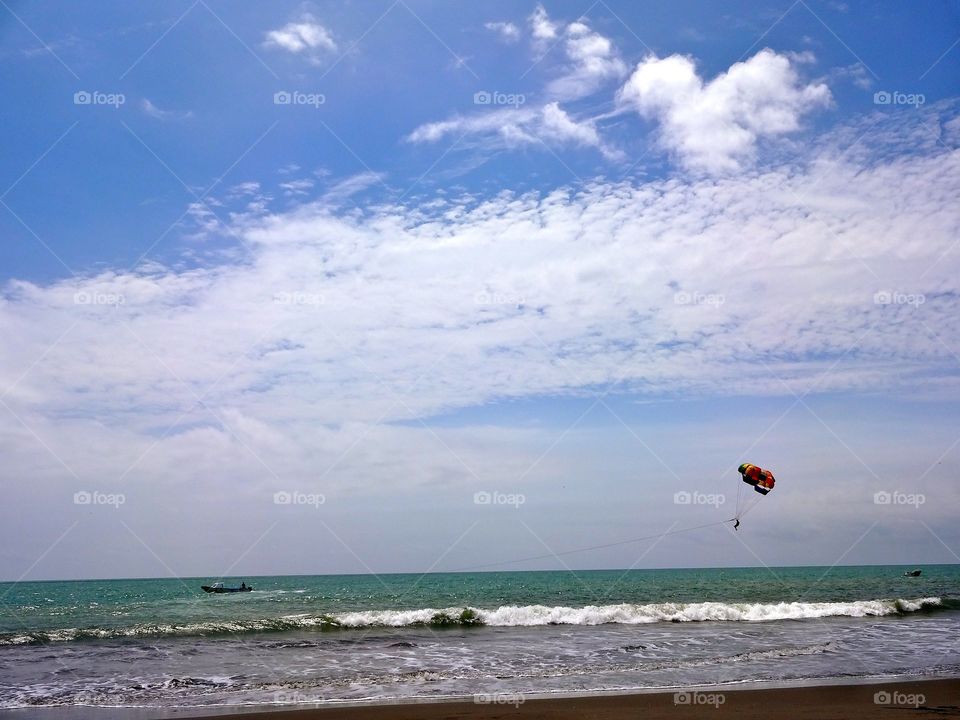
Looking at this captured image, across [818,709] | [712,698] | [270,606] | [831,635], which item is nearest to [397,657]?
[712,698]

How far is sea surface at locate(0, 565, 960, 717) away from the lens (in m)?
13.2

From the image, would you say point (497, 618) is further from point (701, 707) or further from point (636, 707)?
point (701, 707)


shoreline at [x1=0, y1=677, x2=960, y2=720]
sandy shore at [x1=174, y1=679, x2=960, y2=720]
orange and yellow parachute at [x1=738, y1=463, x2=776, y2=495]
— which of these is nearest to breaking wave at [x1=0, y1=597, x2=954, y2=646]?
orange and yellow parachute at [x1=738, y1=463, x2=776, y2=495]

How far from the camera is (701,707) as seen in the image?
11000 millimetres

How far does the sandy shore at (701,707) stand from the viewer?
34.5ft

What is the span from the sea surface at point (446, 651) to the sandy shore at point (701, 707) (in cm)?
79

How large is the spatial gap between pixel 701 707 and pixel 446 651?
27.4ft

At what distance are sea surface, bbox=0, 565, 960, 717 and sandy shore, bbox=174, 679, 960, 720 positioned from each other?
0.79 metres

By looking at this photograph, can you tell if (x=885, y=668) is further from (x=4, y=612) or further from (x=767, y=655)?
A: (x=4, y=612)

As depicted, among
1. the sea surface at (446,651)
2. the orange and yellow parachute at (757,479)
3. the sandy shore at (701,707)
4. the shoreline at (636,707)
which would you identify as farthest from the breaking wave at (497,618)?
the sandy shore at (701,707)

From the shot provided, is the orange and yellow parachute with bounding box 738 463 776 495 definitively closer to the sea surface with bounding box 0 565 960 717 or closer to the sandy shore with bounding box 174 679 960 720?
the sea surface with bounding box 0 565 960 717

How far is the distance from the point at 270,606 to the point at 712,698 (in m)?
25.8

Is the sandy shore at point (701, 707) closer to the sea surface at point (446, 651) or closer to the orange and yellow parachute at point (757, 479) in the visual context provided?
the sea surface at point (446, 651)

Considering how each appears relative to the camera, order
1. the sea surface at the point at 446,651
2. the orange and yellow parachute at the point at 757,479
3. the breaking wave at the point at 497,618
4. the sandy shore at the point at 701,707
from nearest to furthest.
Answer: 1. the sandy shore at the point at 701,707
2. the sea surface at the point at 446,651
3. the orange and yellow parachute at the point at 757,479
4. the breaking wave at the point at 497,618
